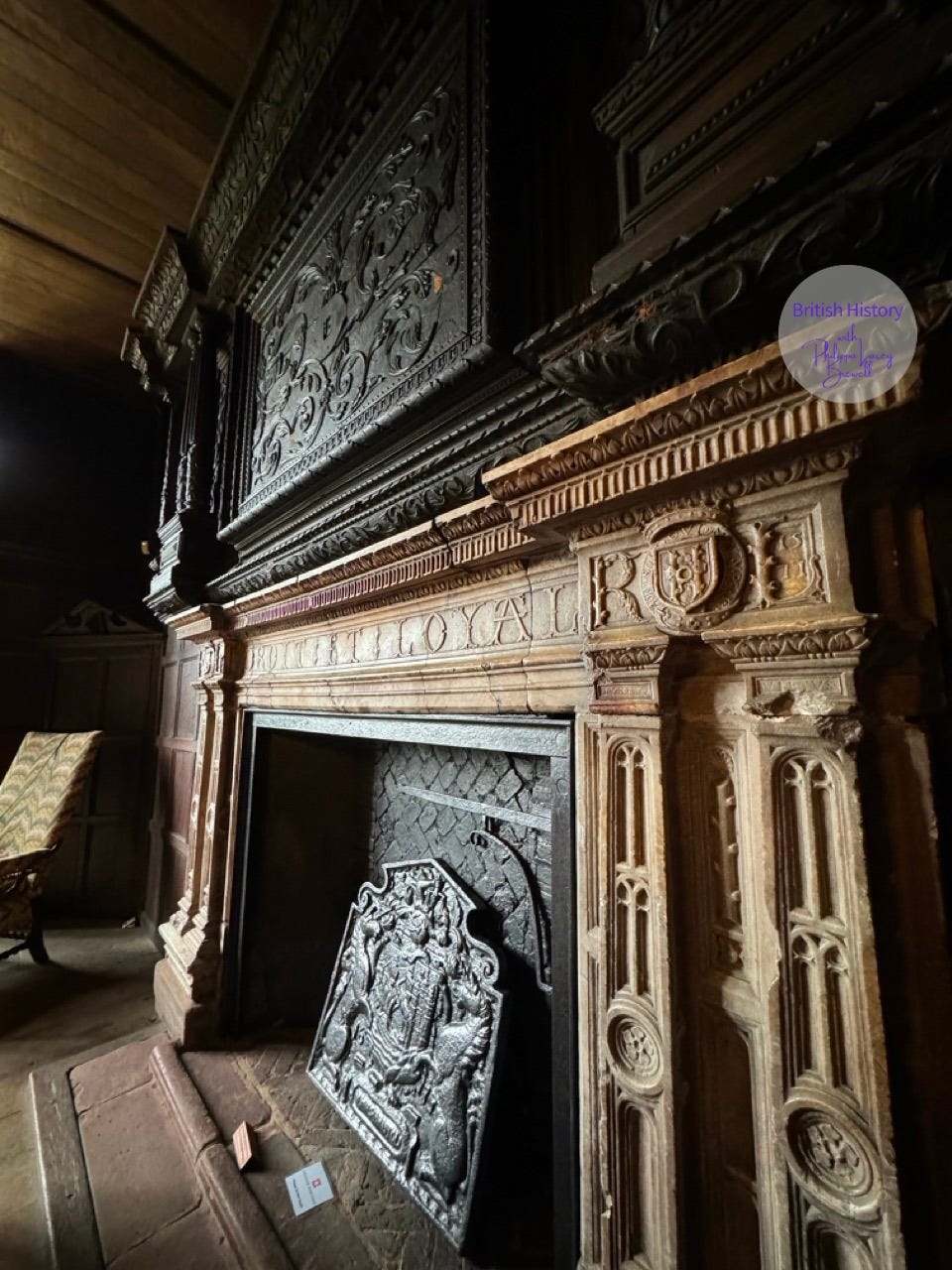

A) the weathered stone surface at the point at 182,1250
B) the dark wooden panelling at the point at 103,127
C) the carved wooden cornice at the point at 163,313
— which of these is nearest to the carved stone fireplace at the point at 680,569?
the dark wooden panelling at the point at 103,127

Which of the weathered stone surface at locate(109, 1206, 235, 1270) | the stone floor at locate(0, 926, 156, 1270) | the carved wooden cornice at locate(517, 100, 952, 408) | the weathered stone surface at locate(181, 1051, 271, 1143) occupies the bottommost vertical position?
the stone floor at locate(0, 926, 156, 1270)

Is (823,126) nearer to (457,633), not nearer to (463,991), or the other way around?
(457,633)

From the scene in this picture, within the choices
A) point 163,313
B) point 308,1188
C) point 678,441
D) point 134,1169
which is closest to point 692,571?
point 678,441

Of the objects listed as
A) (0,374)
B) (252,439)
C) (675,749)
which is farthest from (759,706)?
(0,374)

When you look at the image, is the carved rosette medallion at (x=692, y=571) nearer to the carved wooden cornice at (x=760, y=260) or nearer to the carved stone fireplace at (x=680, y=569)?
the carved stone fireplace at (x=680, y=569)

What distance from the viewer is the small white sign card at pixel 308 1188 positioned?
1297 mm

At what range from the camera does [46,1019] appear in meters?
2.27

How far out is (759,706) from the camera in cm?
66

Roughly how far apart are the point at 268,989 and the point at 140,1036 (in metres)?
0.57

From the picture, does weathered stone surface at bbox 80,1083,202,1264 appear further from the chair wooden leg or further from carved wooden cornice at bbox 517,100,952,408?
carved wooden cornice at bbox 517,100,952,408

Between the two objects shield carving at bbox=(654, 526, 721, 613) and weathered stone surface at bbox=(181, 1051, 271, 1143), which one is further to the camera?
weathered stone surface at bbox=(181, 1051, 271, 1143)

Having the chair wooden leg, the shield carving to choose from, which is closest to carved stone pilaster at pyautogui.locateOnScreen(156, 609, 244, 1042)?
the chair wooden leg

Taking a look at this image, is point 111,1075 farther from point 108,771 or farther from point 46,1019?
point 108,771

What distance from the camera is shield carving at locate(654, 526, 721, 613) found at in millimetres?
709
